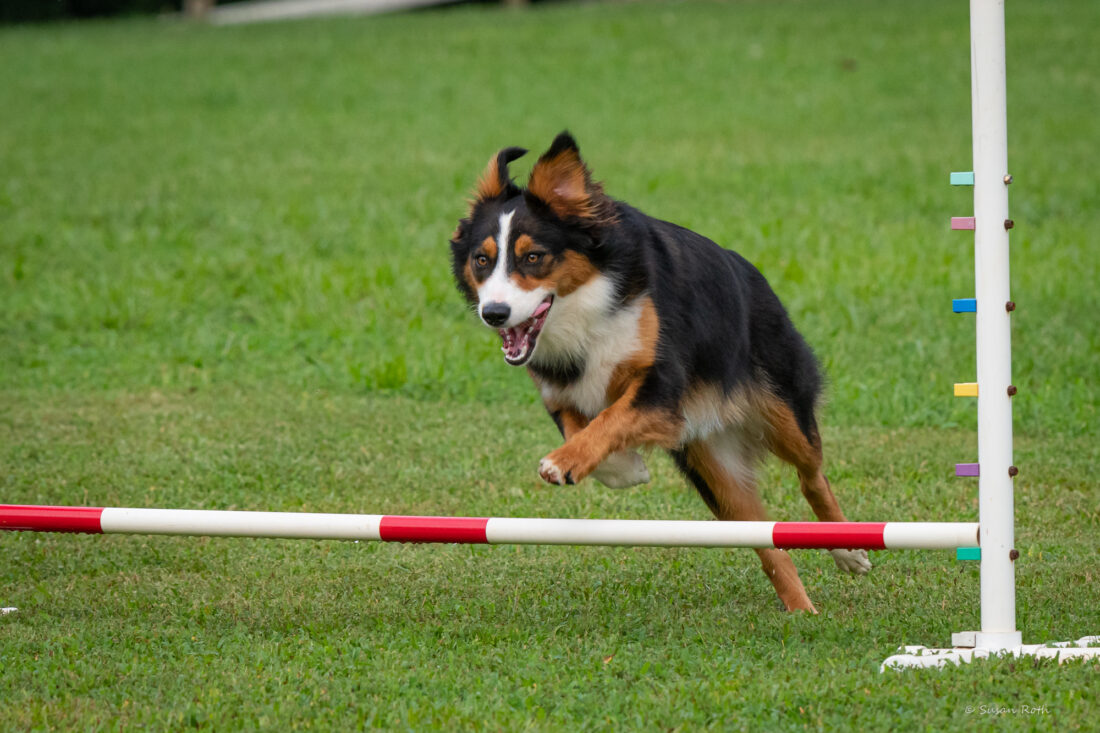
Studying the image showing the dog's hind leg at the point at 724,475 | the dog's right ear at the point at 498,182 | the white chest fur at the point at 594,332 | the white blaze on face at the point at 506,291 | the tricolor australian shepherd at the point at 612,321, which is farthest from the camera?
the dog's hind leg at the point at 724,475

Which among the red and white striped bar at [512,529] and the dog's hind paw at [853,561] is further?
the dog's hind paw at [853,561]

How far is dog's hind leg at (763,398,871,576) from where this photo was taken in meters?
5.29

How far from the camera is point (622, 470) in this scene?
468 cm

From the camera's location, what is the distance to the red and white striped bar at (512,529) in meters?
4.03

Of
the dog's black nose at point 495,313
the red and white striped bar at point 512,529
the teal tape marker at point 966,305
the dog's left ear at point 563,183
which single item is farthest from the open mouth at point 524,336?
the teal tape marker at point 966,305

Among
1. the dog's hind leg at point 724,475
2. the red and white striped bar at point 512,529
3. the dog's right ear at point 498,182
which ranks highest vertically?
the dog's right ear at point 498,182

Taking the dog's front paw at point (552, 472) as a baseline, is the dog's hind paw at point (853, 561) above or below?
below

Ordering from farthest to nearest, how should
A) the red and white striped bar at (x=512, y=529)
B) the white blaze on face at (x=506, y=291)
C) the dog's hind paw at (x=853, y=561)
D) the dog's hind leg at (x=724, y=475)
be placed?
the dog's hind paw at (x=853, y=561) → the dog's hind leg at (x=724, y=475) → the white blaze on face at (x=506, y=291) → the red and white striped bar at (x=512, y=529)

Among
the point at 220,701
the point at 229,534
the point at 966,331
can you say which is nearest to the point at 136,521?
the point at 229,534

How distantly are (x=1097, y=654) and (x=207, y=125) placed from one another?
1588 cm

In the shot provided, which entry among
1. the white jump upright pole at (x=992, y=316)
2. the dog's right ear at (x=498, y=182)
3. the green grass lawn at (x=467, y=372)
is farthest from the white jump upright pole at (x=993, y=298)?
the dog's right ear at (x=498, y=182)

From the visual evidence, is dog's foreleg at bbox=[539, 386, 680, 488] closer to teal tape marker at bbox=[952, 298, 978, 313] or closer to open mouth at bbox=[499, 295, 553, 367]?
open mouth at bbox=[499, 295, 553, 367]

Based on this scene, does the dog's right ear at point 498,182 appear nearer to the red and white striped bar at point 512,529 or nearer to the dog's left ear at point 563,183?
the dog's left ear at point 563,183

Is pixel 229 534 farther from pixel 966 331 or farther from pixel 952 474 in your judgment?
pixel 966 331
